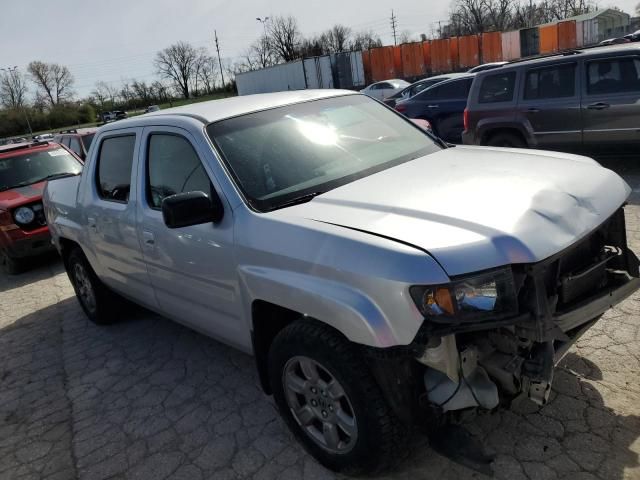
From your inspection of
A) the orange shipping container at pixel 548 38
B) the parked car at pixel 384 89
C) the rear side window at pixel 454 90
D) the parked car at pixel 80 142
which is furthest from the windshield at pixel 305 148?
the orange shipping container at pixel 548 38

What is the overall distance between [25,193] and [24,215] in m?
0.49

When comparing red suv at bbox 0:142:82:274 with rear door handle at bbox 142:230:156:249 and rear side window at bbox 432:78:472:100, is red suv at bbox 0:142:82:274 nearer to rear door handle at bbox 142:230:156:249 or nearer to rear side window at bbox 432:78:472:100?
rear door handle at bbox 142:230:156:249

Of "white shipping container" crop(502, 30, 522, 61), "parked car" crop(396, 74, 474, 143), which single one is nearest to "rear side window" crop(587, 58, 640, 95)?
"parked car" crop(396, 74, 474, 143)

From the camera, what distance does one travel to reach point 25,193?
7.94 meters

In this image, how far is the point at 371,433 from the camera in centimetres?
236

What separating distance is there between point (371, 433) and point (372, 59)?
132 ft

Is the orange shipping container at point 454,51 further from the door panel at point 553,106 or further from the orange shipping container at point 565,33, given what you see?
the door panel at point 553,106

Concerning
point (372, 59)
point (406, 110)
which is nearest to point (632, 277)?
→ point (406, 110)

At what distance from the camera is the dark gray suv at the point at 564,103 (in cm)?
716

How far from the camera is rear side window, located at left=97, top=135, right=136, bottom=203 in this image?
155 inches

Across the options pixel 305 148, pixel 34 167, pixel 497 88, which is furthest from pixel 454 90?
pixel 305 148

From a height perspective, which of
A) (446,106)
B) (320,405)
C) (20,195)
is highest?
(446,106)

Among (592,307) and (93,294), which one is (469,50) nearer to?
(93,294)

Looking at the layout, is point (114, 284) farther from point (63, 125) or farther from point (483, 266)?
point (63, 125)
